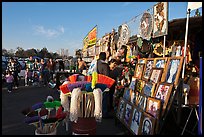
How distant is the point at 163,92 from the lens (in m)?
2.85

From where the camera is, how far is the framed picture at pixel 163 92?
2725mm

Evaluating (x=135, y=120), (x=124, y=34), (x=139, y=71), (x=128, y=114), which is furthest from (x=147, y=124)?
(x=124, y=34)

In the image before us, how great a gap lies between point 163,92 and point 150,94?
32 cm

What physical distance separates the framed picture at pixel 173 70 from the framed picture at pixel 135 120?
2.22 feet

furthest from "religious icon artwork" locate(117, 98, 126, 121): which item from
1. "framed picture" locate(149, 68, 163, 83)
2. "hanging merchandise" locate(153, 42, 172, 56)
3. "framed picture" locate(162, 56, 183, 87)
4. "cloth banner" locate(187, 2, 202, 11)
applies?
"hanging merchandise" locate(153, 42, 172, 56)

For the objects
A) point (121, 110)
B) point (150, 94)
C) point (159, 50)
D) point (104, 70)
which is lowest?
point (121, 110)

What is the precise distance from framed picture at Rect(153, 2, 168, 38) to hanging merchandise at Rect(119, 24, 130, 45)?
81.9 inches

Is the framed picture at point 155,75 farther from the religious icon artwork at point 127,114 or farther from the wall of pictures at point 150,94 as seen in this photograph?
the religious icon artwork at point 127,114

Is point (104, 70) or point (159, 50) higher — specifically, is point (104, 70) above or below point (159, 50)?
below

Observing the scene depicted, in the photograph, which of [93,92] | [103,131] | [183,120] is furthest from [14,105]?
[183,120]

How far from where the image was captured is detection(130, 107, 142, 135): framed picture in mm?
3122

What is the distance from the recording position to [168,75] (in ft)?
9.95

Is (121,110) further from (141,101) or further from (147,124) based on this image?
(147,124)

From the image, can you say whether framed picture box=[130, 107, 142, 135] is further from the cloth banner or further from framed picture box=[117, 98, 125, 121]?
the cloth banner
